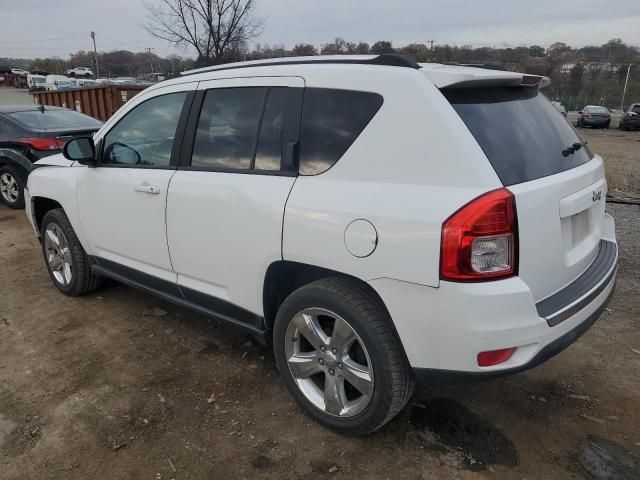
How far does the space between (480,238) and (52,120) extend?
8.20 meters

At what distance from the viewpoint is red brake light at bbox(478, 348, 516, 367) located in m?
2.10

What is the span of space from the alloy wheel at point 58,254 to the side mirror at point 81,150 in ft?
2.86

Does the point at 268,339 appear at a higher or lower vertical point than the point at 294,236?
lower

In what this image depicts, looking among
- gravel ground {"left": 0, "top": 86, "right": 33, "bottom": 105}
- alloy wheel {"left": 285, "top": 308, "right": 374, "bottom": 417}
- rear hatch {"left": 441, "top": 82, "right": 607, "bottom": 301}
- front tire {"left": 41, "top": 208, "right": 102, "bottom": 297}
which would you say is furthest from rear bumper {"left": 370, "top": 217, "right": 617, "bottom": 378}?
gravel ground {"left": 0, "top": 86, "right": 33, "bottom": 105}

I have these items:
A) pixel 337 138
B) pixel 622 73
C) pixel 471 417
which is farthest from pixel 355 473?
pixel 622 73

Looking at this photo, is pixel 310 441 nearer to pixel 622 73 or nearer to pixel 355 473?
pixel 355 473

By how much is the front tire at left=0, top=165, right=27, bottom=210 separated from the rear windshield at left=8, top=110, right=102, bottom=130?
78cm

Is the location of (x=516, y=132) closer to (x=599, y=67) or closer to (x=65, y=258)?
(x=65, y=258)

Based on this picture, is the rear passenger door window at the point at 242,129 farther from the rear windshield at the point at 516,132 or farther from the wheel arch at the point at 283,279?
the rear windshield at the point at 516,132

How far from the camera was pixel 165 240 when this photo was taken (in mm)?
3256

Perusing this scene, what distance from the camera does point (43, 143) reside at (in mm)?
7633

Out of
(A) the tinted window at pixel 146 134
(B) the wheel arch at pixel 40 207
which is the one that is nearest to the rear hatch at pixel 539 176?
(A) the tinted window at pixel 146 134

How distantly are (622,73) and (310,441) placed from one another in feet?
212

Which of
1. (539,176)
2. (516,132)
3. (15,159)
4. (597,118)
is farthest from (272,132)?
(597,118)
